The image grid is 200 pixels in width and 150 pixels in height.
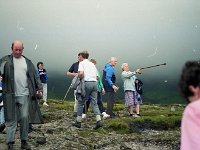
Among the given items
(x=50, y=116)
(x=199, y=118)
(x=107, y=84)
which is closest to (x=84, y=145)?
(x=107, y=84)

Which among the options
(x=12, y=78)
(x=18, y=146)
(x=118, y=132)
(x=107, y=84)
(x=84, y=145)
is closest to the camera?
(x=12, y=78)

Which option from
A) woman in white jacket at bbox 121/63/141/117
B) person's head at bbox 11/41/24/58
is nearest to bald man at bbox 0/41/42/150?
person's head at bbox 11/41/24/58

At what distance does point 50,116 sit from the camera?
1817 centimetres

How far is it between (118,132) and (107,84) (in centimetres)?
257

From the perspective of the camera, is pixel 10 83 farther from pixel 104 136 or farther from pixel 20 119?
pixel 104 136

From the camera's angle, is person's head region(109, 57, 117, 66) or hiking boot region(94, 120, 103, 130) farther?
person's head region(109, 57, 117, 66)

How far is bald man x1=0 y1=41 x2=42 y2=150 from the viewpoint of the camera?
961 cm

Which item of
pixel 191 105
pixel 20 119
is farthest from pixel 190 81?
pixel 20 119

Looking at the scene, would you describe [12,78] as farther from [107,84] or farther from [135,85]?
[135,85]

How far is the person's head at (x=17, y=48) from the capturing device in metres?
9.65

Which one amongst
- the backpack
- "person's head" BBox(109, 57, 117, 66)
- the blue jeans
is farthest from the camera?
the backpack

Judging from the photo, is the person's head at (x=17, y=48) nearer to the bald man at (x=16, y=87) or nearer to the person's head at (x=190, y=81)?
the bald man at (x=16, y=87)

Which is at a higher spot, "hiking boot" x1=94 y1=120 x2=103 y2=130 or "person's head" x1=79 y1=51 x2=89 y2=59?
"person's head" x1=79 y1=51 x2=89 y2=59

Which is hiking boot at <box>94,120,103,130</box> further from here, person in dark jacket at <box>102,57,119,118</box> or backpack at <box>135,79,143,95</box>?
backpack at <box>135,79,143,95</box>
